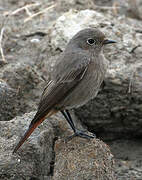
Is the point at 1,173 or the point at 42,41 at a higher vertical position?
the point at 42,41

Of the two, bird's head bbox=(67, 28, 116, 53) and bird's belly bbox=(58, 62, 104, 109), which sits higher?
bird's head bbox=(67, 28, 116, 53)

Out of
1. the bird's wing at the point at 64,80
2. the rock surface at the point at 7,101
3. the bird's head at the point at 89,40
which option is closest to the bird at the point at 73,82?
the bird's wing at the point at 64,80

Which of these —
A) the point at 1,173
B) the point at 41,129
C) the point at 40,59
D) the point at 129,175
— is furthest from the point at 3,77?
the point at 129,175

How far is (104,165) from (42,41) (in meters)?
3.25

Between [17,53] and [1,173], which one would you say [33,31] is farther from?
[1,173]

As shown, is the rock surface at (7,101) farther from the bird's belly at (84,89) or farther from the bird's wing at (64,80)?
the bird's belly at (84,89)

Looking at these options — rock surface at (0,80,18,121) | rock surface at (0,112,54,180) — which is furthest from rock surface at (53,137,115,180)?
rock surface at (0,80,18,121)

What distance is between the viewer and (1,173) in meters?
5.08

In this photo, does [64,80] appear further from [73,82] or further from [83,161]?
[83,161]

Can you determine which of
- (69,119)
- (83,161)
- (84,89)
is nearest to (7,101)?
(69,119)

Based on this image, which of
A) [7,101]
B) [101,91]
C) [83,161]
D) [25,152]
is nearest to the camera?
[83,161]

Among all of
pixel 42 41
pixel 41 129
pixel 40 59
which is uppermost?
pixel 42 41

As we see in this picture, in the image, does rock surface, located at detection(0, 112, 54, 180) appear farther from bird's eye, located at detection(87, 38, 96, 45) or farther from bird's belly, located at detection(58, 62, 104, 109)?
bird's eye, located at detection(87, 38, 96, 45)

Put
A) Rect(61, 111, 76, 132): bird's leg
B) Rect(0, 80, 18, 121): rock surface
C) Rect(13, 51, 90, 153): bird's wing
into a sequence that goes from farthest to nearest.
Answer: Rect(0, 80, 18, 121): rock surface → Rect(61, 111, 76, 132): bird's leg → Rect(13, 51, 90, 153): bird's wing
